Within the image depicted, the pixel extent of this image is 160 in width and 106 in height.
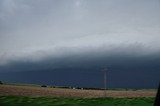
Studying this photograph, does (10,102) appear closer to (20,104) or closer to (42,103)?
(20,104)

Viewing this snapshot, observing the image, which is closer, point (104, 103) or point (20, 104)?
point (20, 104)

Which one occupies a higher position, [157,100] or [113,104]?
[113,104]

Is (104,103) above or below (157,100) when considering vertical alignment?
above

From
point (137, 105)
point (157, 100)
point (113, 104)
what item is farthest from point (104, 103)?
point (157, 100)

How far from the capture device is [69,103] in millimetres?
78750

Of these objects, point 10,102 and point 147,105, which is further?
point 147,105

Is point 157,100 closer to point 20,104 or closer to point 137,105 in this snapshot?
point 20,104

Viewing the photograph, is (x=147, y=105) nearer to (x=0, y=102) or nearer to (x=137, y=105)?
(x=137, y=105)

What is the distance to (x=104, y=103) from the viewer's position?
79.8m

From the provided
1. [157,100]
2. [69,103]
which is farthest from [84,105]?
[157,100]

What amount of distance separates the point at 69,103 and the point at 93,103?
18.6 feet

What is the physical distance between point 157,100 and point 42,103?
6904cm

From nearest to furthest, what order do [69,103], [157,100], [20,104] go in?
[157,100] → [20,104] → [69,103]

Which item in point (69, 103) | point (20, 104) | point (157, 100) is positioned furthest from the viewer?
point (69, 103)
